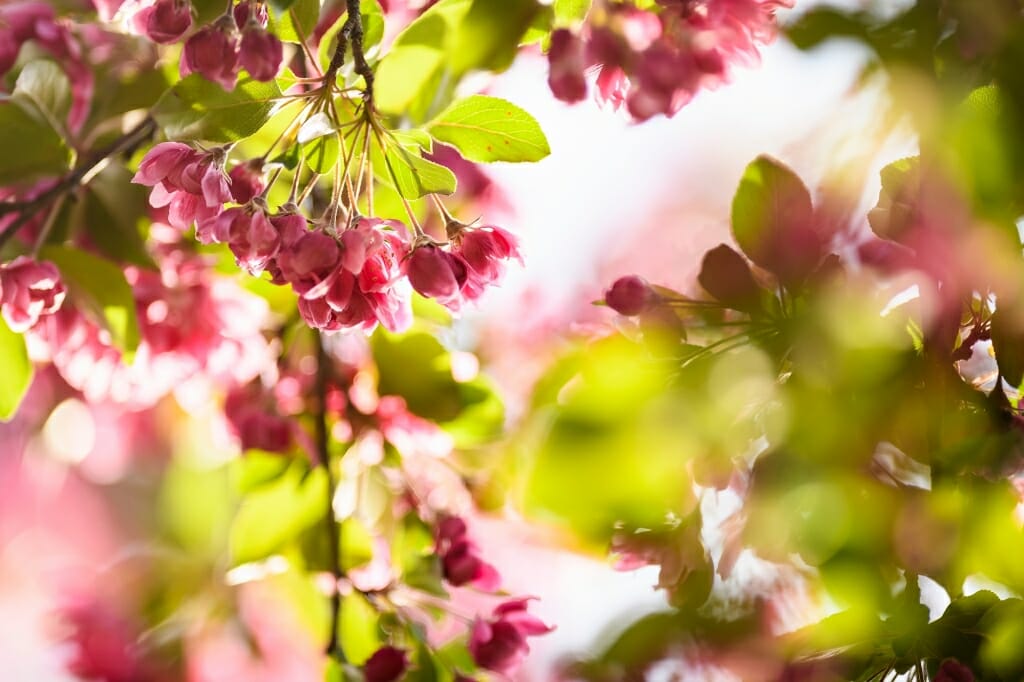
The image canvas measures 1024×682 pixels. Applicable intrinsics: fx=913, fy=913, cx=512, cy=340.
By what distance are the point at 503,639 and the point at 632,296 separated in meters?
0.24

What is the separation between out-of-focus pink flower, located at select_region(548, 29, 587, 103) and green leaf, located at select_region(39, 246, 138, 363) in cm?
36

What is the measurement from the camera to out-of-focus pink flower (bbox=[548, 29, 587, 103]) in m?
0.41

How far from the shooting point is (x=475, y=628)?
58 centimetres

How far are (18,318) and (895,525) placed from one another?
1.64 feet

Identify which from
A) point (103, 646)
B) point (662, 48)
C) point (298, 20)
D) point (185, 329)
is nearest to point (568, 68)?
point (662, 48)

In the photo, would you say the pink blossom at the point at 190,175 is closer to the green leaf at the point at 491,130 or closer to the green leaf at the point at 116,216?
the green leaf at the point at 491,130

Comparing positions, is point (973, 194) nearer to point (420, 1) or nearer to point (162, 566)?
point (420, 1)

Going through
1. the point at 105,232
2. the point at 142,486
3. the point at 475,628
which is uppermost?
the point at 105,232

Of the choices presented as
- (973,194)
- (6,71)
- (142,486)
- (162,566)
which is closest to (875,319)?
(973,194)

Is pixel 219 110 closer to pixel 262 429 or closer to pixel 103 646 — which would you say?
pixel 262 429

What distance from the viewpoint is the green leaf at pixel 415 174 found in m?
0.43

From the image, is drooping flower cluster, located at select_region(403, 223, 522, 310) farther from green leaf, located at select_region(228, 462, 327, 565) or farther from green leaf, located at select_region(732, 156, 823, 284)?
green leaf, located at select_region(228, 462, 327, 565)

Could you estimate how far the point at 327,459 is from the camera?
0.65m

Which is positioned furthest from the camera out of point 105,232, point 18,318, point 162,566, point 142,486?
point 142,486
